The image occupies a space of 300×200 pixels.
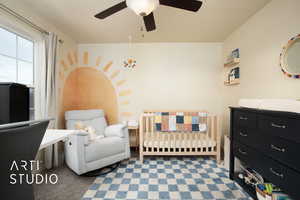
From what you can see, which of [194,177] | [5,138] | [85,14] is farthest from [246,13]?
[5,138]

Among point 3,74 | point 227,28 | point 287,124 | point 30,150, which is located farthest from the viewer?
point 227,28

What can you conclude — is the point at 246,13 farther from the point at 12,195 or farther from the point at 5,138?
the point at 12,195

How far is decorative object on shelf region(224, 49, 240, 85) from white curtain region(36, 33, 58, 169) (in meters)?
2.96

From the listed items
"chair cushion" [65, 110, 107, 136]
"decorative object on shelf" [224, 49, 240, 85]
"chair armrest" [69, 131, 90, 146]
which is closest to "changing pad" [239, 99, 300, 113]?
"decorative object on shelf" [224, 49, 240, 85]

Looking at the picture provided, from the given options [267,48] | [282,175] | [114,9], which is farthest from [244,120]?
[114,9]

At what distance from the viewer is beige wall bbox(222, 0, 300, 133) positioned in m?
1.39

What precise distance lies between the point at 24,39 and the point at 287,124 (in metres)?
3.10

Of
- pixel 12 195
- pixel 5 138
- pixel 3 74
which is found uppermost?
pixel 3 74

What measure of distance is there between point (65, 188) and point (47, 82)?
147 cm

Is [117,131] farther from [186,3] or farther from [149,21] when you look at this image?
[186,3]

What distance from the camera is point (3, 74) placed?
151cm

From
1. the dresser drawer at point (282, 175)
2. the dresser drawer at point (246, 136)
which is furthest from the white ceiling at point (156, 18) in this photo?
the dresser drawer at point (282, 175)

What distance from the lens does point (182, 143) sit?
87.9 inches

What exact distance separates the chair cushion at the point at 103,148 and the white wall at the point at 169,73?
34.3 inches
